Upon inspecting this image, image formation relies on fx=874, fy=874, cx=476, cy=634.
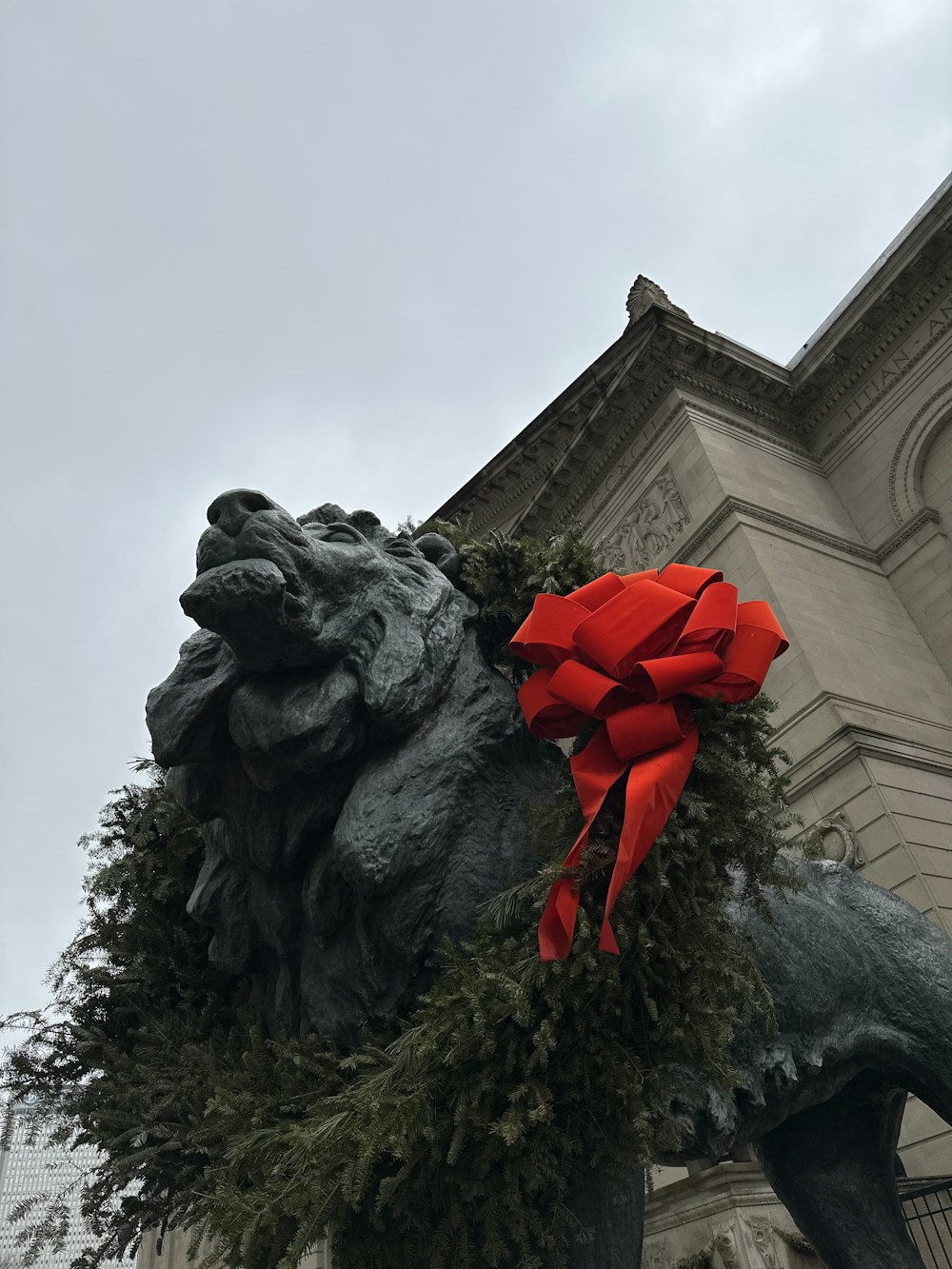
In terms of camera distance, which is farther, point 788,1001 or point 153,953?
point 153,953

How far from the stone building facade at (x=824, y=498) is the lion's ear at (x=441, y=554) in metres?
7.40

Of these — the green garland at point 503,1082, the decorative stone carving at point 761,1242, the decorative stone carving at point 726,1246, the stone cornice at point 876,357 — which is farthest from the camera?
the stone cornice at point 876,357

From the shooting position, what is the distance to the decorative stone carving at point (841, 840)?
930 centimetres

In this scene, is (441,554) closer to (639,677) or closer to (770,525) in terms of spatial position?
(639,677)

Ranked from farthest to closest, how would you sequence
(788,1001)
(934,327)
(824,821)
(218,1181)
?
(934,327), (824,821), (788,1001), (218,1181)

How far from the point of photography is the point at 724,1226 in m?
7.42

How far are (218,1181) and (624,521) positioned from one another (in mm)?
13263

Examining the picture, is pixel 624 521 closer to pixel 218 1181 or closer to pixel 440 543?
pixel 440 543

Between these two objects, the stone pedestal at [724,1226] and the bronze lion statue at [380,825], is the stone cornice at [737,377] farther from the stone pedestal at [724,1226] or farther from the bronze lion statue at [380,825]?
the bronze lion statue at [380,825]

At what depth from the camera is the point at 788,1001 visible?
199 cm

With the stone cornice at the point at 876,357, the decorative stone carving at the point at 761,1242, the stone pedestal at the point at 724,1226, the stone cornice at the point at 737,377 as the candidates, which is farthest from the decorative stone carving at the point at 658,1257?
the stone cornice at the point at 876,357

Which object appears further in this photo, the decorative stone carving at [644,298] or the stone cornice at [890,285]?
the decorative stone carving at [644,298]

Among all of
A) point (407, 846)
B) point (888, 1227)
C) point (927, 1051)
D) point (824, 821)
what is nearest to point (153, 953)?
point (407, 846)

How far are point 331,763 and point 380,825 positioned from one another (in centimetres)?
20
